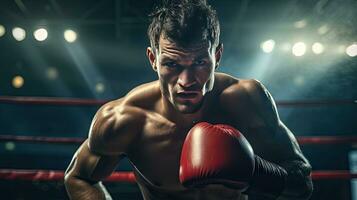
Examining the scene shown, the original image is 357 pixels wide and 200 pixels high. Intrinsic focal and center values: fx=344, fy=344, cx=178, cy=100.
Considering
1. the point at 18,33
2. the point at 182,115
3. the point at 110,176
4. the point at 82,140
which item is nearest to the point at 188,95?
the point at 182,115

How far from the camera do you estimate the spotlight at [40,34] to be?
21.7 ft

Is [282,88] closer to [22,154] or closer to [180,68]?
[22,154]

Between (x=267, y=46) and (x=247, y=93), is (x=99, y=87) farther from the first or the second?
(x=247, y=93)

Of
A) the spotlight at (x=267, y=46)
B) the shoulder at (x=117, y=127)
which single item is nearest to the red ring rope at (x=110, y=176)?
the shoulder at (x=117, y=127)

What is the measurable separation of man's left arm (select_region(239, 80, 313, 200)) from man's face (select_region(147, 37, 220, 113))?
0.91ft

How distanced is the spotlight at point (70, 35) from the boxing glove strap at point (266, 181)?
19.9ft

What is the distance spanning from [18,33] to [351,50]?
6.05 metres

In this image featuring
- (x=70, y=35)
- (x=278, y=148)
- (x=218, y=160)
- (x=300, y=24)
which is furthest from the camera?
(x=70, y=35)

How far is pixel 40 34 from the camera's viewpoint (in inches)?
263

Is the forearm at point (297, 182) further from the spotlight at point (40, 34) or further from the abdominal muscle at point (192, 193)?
the spotlight at point (40, 34)

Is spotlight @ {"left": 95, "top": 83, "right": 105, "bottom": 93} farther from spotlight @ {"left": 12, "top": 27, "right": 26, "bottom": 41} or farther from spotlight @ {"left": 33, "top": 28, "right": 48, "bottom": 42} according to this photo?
spotlight @ {"left": 12, "top": 27, "right": 26, "bottom": 41}

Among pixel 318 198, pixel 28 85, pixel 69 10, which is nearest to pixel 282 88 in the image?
pixel 318 198

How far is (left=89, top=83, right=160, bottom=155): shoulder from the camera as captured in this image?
158 cm

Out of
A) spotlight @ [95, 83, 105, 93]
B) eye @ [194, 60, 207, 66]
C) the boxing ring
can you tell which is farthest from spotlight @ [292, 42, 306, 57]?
eye @ [194, 60, 207, 66]
